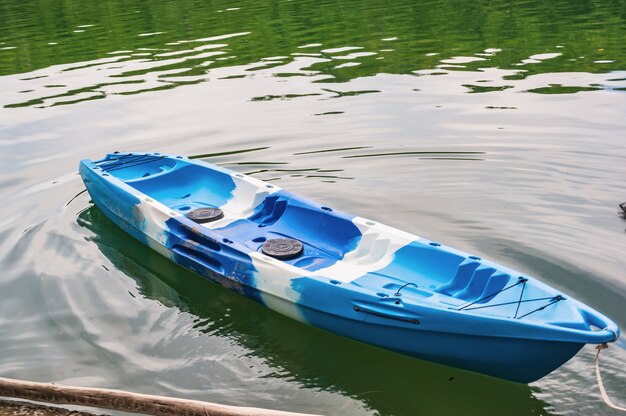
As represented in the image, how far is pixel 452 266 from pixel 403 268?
580mm

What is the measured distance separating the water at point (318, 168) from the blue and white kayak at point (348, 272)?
0.46 meters

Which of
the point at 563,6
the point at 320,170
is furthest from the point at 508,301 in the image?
the point at 563,6

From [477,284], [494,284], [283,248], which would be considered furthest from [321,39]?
[494,284]

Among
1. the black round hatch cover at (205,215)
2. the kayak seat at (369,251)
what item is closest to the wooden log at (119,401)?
the kayak seat at (369,251)

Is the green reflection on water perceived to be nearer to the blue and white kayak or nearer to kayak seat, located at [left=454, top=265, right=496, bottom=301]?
the blue and white kayak

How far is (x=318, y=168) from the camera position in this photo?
1255 cm

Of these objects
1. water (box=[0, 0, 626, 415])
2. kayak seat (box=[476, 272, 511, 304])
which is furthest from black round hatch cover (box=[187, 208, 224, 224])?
kayak seat (box=[476, 272, 511, 304])

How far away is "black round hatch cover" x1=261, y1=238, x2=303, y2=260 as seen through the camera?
8.46 m

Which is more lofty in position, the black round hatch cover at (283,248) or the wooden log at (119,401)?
the black round hatch cover at (283,248)

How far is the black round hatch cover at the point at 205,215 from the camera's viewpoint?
9.71m

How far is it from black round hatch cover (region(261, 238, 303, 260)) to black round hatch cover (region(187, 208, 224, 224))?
1291mm

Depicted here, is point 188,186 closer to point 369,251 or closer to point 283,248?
point 283,248

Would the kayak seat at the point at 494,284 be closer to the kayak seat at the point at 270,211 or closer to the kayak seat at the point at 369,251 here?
the kayak seat at the point at 369,251

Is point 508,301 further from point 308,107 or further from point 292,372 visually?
point 308,107
